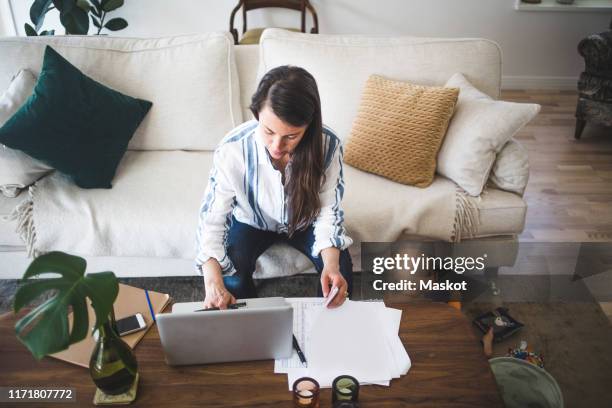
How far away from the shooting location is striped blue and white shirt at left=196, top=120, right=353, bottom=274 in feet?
4.23

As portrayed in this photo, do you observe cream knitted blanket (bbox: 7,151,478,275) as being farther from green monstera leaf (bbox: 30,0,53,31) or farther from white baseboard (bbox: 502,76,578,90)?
white baseboard (bbox: 502,76,578,90)

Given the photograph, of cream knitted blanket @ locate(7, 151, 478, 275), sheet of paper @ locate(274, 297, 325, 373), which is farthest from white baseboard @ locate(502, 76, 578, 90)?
sheet of paper @ locate(274, 297, 325, 373)

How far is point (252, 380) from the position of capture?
3.25 feet

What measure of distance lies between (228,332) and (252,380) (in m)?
0.12

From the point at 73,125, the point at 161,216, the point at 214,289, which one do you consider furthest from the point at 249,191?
the point at 73,125

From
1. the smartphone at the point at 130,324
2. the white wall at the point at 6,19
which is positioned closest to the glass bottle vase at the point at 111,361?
the smartphone at the point at 130,324

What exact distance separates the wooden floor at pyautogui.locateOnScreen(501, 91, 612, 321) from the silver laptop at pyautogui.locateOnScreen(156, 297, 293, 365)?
4.59ft

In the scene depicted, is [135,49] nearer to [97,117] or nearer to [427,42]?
[97,117]

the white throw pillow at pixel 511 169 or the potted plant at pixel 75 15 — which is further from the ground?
the potted plant at pixel 75 15

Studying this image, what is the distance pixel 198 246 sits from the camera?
4.33 ft

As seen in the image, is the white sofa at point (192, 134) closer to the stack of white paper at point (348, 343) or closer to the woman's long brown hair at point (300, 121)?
the woman's long brown hair at point (300, 121)

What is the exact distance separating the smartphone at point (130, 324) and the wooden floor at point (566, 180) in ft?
5.29

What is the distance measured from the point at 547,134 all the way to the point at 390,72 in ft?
5.56

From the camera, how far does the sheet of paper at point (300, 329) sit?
1.02 meters
